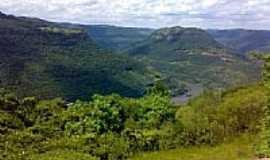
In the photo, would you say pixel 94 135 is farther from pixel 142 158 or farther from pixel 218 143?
pixel 218 143

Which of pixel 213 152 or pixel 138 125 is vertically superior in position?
pixel 138 125

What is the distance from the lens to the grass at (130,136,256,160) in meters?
51.7

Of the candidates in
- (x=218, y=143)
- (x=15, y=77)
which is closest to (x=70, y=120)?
(x=218, y=143)

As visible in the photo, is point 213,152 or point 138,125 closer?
point 213,152

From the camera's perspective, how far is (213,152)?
5628 centimetres

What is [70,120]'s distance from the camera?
6719 cm

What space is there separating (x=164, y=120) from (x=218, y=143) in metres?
9.09

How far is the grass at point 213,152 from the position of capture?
51.7 m

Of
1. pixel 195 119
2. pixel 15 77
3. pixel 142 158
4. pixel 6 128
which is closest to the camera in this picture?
pixel 142 158

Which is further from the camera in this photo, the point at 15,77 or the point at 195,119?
the point at 15,77

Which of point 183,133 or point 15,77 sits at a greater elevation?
point 183,133

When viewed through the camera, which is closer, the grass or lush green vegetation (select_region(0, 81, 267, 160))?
the grass

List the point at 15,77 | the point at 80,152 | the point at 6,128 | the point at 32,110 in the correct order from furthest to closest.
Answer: the point at 15,77, the point at 32,110, the point at 6,128, the point at 80,152

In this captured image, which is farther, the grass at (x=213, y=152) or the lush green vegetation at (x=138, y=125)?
the lush green vegetation at (x=138, y=125)
